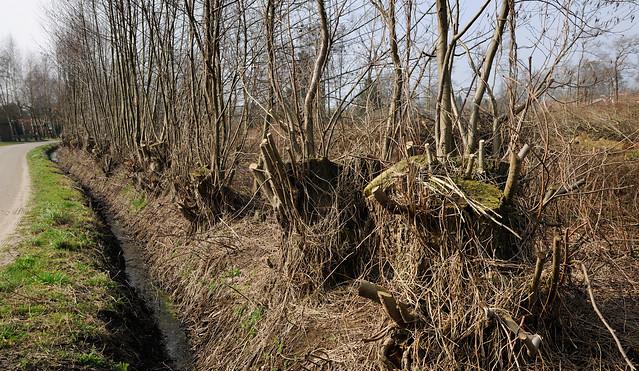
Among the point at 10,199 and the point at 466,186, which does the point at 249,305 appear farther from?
the point at 10,199

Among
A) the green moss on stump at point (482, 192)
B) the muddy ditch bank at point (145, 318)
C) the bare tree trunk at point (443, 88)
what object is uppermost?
the bare tree trunk at point (443, 88)

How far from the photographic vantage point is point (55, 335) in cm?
476

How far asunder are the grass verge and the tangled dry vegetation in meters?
0.90

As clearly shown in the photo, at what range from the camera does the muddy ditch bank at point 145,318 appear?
571cm

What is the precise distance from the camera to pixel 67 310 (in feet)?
17.7

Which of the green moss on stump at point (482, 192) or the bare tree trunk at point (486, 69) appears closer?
the green moss on stump at point (482, 192)

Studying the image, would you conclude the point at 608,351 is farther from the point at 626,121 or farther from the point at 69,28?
the point at 69,28

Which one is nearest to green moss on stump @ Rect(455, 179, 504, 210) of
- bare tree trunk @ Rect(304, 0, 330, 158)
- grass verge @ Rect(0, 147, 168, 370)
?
bare tree trunk @ Rect(304, 0, 330, 158)

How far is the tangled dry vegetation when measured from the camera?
11.2ft

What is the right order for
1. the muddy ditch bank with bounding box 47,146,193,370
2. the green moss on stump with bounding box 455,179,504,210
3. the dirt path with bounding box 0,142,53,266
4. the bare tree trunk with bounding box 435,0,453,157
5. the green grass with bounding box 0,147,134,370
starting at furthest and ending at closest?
the dirt path with bounding box 0,142,53,266, the muddy ditch bank with bounding box 47,146,193,370, the green grass with bounding box 0,147,134,370, the bare tree trunk with bounding box 435,0,453,157, the green moss on stump with bounding box 455,179,504,210

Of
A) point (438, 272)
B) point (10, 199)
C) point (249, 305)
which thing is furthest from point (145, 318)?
point (10, 199)

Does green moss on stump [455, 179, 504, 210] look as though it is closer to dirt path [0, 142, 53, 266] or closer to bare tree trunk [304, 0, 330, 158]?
bare tree trunk [304, 0, 330, 158]

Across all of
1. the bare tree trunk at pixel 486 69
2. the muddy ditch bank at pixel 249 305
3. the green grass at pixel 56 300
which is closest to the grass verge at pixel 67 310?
the green grass at pixel 56 300

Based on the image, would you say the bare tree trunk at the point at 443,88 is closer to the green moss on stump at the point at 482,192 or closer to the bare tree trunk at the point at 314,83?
the green moss on stump at the point at 482,192
